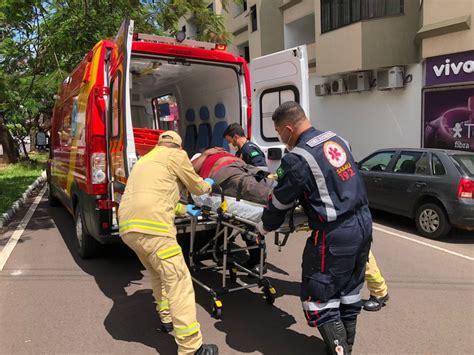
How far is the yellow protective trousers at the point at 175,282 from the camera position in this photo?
3314 mm

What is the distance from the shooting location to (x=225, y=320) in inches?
165

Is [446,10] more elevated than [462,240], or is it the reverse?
[446,10]

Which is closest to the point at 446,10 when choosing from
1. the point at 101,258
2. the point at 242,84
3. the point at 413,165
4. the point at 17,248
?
the point at 413,165

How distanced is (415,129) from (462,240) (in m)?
6.63

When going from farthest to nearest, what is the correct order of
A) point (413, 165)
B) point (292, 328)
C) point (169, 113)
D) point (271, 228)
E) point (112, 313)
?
point (169, 113) → point (413, 165) → point (112, 313) → point (292, 328) → point (271, 228)

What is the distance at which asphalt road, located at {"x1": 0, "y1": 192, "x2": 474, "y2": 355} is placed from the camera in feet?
12.2

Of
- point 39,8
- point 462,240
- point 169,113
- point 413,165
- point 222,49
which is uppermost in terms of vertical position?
point 39,8

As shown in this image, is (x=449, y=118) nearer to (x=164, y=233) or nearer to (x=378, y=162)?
(x=378, y=162)

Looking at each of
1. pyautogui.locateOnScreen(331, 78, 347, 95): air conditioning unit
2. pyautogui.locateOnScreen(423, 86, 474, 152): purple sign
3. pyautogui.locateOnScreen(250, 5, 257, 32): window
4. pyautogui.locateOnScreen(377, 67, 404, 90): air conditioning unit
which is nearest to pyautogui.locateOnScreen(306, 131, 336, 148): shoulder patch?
pyautogui.locateOnScreen(423, 86, 474, 152): purple sign

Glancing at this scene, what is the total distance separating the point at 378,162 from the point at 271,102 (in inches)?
128

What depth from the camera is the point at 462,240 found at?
7.19 meters

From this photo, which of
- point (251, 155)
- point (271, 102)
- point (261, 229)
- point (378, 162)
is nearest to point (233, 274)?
point (251, 155)

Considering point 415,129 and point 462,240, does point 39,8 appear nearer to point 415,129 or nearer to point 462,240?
point 462,240

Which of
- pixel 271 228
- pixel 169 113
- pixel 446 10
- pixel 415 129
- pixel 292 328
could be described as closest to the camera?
pixel 271 228
